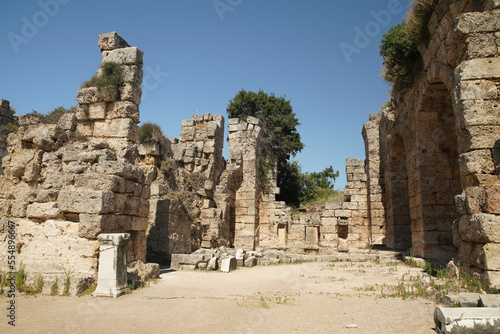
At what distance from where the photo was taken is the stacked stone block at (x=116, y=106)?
7965 millimetres

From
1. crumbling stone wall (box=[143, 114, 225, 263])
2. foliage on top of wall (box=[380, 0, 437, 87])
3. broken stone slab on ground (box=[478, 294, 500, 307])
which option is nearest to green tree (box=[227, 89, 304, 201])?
crumbling stone wall (box=[143, 114, 225, 263])

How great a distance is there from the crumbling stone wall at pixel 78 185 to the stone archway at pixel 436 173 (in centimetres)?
756

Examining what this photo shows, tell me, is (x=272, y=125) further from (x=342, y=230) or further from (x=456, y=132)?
(x=456, y=132)

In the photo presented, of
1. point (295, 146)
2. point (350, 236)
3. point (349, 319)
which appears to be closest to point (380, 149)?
point (350, 236)

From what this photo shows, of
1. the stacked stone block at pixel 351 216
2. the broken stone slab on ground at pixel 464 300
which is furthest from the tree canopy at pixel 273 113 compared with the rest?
the broken stone slab on ground at pixel 464 300

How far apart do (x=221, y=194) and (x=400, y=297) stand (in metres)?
9.05

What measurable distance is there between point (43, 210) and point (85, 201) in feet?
3.15

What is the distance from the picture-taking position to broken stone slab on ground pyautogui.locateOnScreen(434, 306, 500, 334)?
3.56 metres

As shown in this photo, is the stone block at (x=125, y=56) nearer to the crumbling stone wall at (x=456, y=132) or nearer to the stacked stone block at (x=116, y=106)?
the stacked stone block at (x=116, y=106)

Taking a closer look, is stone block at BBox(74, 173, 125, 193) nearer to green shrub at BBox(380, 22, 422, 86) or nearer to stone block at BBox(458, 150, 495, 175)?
stone block at BBox(458, 150, 495, 175)

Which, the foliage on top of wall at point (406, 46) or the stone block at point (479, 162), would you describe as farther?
the foliage on top of wall at point (406, 46)

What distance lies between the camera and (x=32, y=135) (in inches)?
299

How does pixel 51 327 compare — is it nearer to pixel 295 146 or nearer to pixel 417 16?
pixel 417 16

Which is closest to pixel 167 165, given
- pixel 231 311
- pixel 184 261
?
pixel 184 261
